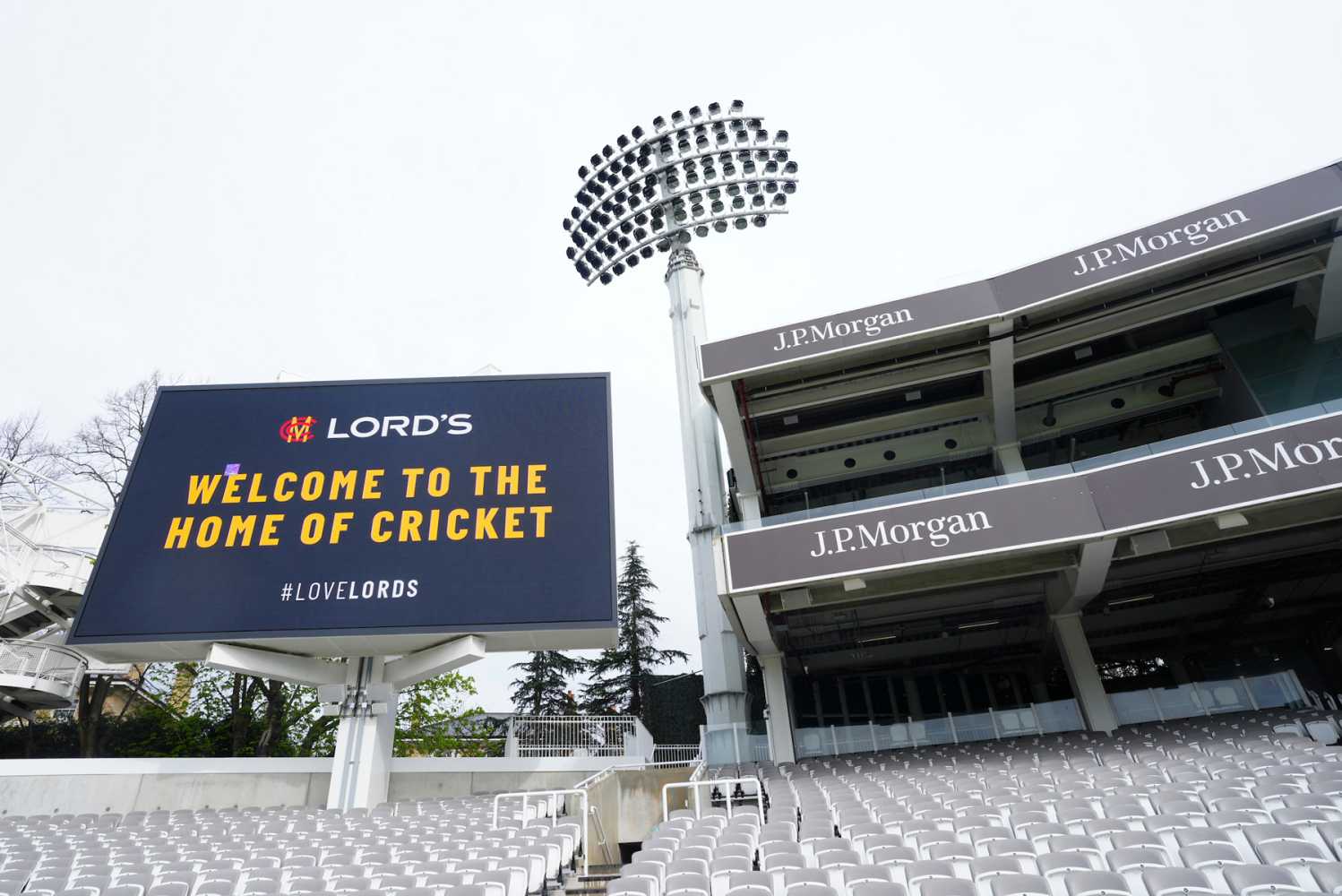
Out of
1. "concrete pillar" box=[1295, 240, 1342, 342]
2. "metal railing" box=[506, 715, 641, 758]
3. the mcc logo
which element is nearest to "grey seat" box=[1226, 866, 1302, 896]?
"metal railing" box=[506, 715, 641, 758]

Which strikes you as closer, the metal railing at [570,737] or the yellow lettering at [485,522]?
the yellow lettering at [485,522]

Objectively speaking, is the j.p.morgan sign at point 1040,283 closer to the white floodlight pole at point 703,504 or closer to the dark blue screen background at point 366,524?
the dark blue screen background at point 366,524

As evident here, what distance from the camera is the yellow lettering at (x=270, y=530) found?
1222 cm

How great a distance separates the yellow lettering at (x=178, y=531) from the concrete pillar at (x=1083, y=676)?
708 inches

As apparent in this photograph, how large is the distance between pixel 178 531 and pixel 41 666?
7.31 meters

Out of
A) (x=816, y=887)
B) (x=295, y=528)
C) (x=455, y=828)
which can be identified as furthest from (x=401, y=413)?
(x=816, y=887)

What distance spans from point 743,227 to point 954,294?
10364 millimetres

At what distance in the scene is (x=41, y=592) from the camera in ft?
55.5

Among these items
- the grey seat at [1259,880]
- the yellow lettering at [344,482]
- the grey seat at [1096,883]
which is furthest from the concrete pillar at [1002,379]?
the yellow lettering at [344,482]

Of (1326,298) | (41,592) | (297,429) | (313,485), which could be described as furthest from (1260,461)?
(41,592)

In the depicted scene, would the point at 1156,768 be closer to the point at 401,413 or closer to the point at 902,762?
the point at 902,762

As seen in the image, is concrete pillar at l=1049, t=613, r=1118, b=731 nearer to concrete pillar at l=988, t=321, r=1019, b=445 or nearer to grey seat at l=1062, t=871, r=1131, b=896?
concrete pillar at l=988, t=321, r=1019, b=445

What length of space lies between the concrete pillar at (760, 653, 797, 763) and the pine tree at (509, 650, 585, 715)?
Result: 675 inches

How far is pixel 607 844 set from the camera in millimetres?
12367
